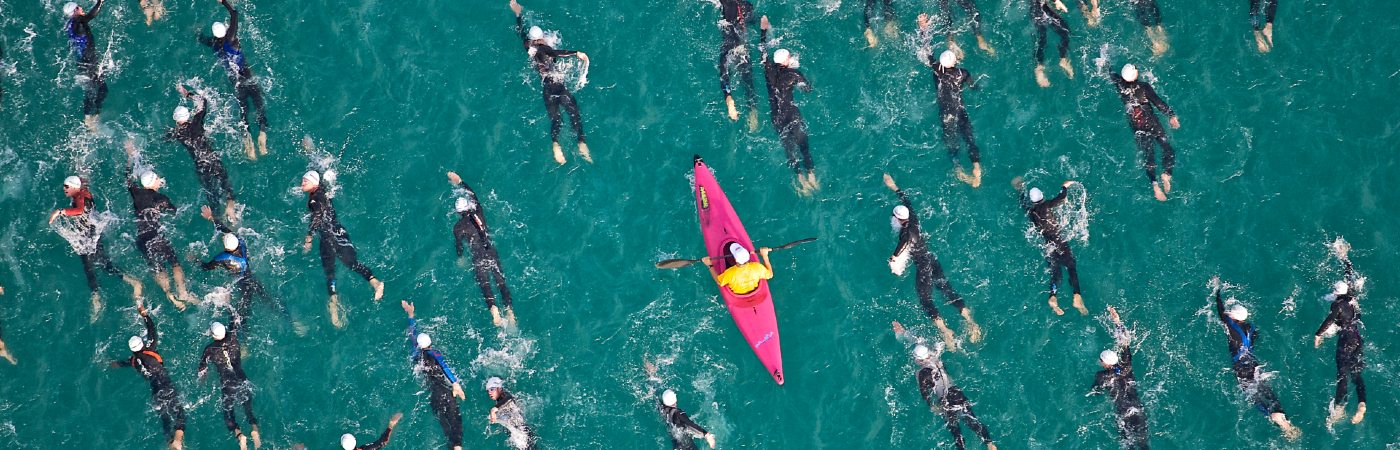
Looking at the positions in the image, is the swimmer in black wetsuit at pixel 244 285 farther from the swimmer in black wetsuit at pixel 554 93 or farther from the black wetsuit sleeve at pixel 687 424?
the black wetsuit sleeve at pixel 687 424

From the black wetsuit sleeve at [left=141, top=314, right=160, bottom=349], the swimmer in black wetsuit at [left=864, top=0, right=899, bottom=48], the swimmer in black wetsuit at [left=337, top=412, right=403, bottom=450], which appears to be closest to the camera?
the swimmer in black wetsuit at [left=337, top=412, right=403, bottom=450]

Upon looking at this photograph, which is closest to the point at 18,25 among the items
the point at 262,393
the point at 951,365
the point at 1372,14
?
the point at 262,393

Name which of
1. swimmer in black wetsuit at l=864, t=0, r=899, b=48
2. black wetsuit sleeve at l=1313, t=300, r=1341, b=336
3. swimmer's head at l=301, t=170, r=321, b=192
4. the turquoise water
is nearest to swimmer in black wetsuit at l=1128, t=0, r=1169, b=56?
the turquoise water

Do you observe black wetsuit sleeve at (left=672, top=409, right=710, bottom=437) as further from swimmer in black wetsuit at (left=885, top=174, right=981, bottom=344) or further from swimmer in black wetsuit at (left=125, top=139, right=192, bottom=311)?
swimmer in black wetsuit at (left=125, top=139, right=192, bottom=311)

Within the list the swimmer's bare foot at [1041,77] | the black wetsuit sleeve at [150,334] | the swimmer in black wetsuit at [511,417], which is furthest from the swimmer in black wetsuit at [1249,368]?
the black wetsuit sleeve at [150,334]

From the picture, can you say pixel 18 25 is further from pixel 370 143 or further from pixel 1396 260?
pixel 1396 260
